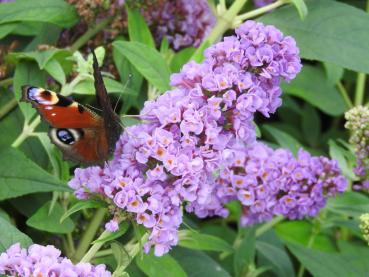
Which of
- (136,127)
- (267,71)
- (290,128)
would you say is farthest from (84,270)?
(290,128)

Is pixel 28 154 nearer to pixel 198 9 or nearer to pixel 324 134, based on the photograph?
pixel 198 9

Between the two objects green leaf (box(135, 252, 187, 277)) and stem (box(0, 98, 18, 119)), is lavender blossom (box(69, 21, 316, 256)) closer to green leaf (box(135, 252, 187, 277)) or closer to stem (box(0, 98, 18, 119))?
green leaf (box(135, 252, 187, 277))

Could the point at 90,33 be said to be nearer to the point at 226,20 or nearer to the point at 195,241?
the point at 226,20

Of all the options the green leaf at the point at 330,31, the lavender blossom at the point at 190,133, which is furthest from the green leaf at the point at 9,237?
the green leaf at the point at 330,31

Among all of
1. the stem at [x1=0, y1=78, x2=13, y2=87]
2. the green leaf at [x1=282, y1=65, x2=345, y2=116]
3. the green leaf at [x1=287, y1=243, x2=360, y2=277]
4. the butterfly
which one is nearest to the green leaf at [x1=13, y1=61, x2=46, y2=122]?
the stem at [x1=0, y1=78, x2=13, y2=87]

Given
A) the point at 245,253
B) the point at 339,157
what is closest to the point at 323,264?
the point at 245,253

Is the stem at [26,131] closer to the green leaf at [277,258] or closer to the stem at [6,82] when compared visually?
the stem at [6,82]
